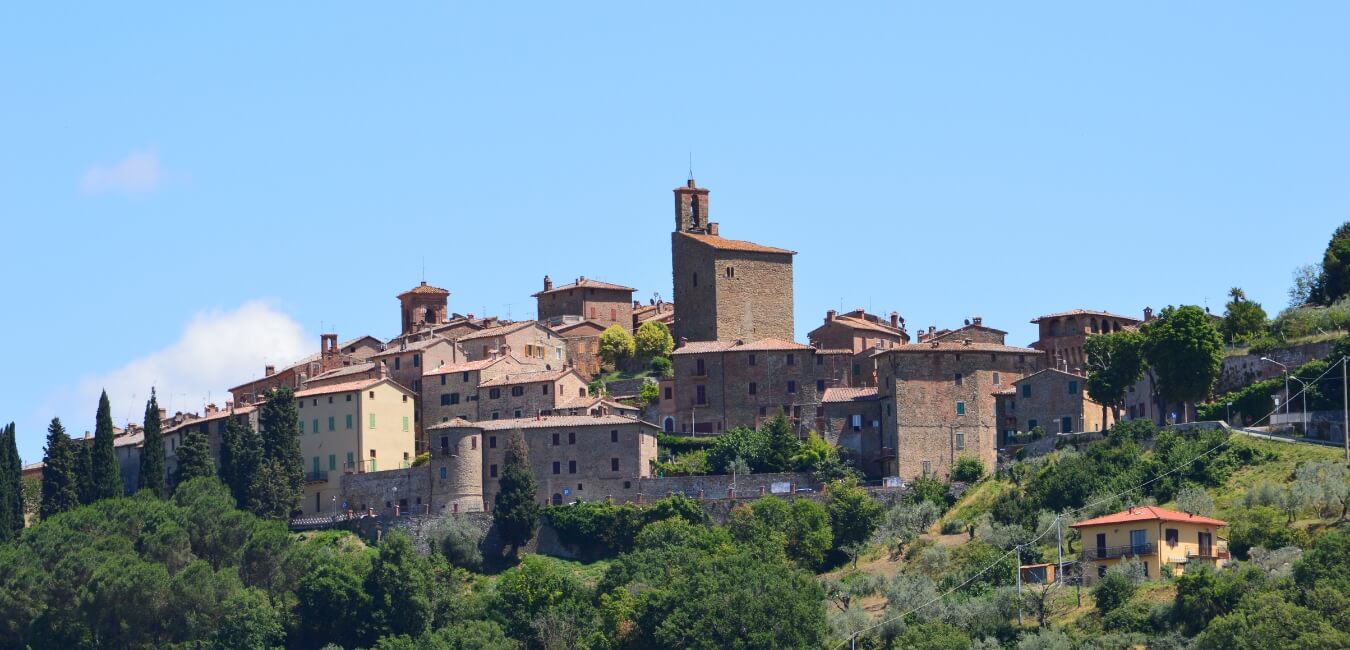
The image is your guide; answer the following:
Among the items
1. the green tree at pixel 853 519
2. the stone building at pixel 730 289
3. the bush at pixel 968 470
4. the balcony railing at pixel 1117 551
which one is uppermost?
the stone building at pixel 730 289

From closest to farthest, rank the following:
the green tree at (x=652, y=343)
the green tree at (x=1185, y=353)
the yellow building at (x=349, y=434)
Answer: the green tree at (x=1185, y=353), the yellow building at (x=349, y=434), the green tree at (x=652, y=343)

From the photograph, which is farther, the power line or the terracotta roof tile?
the terracotta roof tile

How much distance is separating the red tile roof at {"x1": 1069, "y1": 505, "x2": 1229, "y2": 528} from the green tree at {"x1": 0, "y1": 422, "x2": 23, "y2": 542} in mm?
41532

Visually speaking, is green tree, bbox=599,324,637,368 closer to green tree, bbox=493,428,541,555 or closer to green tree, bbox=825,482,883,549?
green tree, bbox=493,428,541,555

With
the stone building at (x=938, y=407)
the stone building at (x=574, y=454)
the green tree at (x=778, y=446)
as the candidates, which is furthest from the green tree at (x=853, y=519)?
the stone building at (x=574, y=454)

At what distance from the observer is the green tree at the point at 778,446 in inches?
4060

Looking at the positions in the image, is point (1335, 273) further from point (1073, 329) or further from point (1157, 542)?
point (1157, 542)

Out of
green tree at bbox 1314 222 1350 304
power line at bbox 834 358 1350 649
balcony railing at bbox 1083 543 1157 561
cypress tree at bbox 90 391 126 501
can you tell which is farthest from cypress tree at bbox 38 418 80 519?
green tree at bbox 1314 222 1350 304

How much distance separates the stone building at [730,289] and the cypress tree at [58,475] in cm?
2626

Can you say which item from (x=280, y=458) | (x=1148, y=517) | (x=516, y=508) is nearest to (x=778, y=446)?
(x=516, y=508)

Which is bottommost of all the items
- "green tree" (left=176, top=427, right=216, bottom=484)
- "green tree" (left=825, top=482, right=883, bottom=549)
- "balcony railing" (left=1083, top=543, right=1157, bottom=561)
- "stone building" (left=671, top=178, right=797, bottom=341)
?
"balcony railing" (left=1083, top=543, right=1157, bottom=561)

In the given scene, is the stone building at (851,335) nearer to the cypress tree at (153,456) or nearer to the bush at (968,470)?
the bush at (968,470)

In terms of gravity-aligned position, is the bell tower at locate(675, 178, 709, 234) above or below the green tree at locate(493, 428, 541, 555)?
above

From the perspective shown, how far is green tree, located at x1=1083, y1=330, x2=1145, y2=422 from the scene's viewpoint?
97812mm
